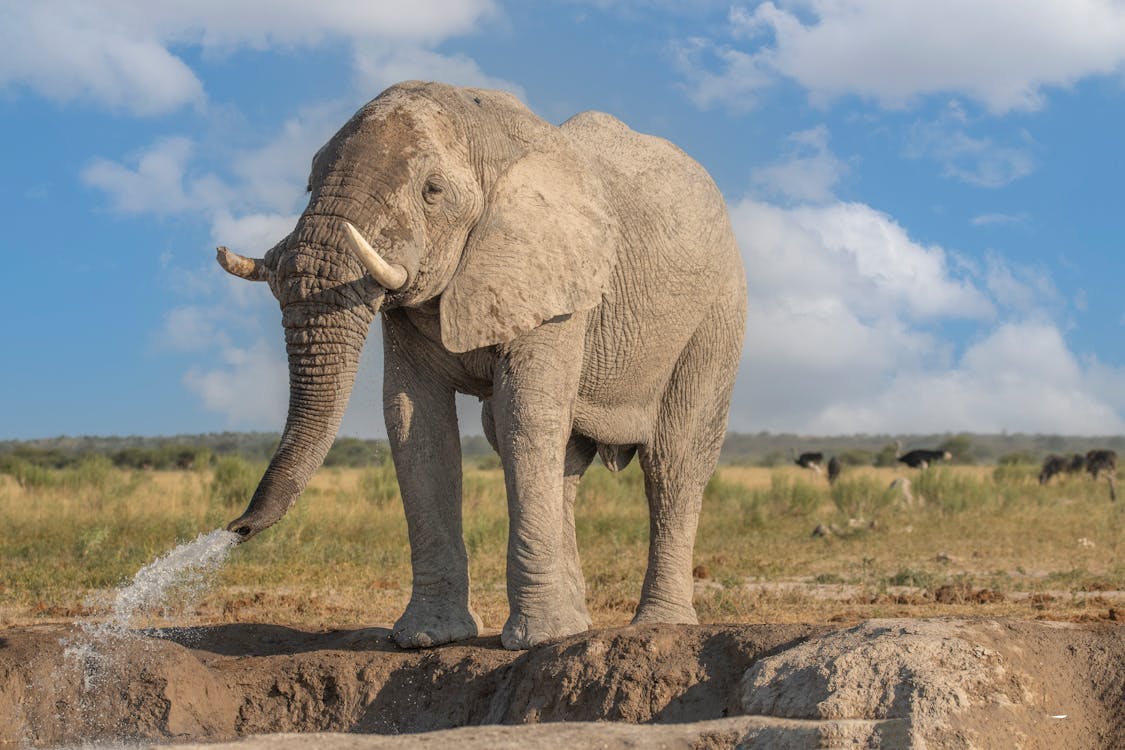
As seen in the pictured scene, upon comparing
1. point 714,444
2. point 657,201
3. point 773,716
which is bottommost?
point 773,716

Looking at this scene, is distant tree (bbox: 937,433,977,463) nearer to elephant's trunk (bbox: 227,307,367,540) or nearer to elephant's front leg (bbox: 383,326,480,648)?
elephant's front leg (bbox: 383,326,480,648)

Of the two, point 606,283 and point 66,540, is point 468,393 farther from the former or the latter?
point 66,540

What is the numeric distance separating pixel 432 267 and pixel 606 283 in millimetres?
971

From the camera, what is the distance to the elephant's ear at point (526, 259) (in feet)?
20.3

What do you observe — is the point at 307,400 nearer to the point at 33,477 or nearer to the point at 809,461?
the point at 33,477

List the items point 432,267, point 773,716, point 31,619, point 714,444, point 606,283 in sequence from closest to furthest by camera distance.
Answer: point 773,716, point 432,267, point 606,283, point 714,444, point 31,619

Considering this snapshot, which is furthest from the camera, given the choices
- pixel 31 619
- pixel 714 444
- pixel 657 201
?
pixel 31 619

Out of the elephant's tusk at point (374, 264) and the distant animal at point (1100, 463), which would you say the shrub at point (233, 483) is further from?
the distant animal at point (1100, 463)

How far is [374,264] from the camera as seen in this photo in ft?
18.6

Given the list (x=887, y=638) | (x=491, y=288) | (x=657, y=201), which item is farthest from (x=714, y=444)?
(x=887, y=638)

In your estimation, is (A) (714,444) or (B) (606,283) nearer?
(B) (606,283)

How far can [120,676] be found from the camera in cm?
640

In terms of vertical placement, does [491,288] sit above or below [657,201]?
below

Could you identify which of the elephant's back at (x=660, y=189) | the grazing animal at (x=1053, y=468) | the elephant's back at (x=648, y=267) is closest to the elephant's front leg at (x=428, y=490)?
the elephant's back at (x=648, y=267)
